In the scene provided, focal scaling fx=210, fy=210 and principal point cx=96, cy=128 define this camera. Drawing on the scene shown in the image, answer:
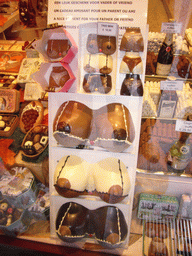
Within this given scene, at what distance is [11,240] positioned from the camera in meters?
1.49

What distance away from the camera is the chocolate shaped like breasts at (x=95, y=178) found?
3.69 ft

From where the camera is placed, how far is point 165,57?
5.28 feet

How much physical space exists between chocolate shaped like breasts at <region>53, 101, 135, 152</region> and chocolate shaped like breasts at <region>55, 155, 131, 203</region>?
0.17 meters

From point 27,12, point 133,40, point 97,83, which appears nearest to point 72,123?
point 97,83

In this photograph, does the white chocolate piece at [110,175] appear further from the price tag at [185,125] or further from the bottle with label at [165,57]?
the bottle with label at [165,57]

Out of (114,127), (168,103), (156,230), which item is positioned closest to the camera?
(114,127)

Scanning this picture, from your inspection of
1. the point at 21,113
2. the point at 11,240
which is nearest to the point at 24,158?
the point at 21,113

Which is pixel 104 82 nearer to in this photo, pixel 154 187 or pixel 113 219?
pixel 113 219

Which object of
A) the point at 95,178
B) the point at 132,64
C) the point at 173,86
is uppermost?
the point at 132,64

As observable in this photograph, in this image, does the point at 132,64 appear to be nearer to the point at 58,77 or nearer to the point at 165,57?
the point at 58,77

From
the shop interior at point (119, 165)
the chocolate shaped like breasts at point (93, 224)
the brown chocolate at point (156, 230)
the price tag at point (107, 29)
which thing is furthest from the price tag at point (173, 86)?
the brown chocolate at point (156, 230)

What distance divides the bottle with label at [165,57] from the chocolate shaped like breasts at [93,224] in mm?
1031

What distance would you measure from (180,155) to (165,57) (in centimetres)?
75

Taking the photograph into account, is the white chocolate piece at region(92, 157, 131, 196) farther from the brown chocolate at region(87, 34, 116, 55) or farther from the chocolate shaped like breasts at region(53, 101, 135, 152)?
the brown chocolate at region(87, 34, 116, 55)
